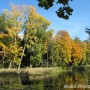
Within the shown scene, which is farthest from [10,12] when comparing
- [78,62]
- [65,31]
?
[78,62]

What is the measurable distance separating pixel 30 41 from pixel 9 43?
3.68 m

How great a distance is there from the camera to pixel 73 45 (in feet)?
225

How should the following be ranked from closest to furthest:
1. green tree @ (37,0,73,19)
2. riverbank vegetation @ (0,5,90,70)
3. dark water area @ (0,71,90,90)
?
green tree @ (37,0,73,19) → dark water area @ (0,71,90,90) → riverbank vegetation @ (0,5,90,70)

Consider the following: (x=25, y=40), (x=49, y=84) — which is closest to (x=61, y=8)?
(x=49, y=84)

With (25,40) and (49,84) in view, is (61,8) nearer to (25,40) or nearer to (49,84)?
(49,84)

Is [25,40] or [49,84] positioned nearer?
[49,84]

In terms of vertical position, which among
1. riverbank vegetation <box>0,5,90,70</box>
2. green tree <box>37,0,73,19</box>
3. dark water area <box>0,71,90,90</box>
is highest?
riverbank vegetation <box>0,5,90,70</box>

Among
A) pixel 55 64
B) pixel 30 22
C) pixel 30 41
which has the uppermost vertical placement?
pixel 30 22

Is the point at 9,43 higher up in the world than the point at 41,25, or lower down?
lower down

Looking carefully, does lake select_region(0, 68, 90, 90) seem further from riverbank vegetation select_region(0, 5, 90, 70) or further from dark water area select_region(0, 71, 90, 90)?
riverbank vegetation select_region(0, 5, 90, 70)

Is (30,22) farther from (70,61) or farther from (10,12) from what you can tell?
(70,61)

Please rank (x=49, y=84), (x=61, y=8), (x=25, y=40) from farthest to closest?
(x=25, y=40) < (x=49, y=84) < (x=61, y=8)

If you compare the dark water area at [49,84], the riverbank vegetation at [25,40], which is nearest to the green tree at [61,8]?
the dark water area at [49,84]

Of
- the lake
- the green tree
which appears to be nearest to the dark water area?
the lake
